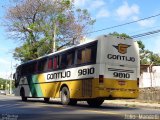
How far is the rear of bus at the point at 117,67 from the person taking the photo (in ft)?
61.8

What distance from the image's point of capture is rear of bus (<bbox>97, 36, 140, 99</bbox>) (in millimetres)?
18844

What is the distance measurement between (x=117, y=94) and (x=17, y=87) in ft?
43.4

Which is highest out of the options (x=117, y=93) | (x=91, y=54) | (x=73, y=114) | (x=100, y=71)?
(x=91, y=54)

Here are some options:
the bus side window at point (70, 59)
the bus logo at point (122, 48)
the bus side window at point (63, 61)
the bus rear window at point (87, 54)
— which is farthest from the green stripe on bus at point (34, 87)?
the bus logo at point (122, 48)

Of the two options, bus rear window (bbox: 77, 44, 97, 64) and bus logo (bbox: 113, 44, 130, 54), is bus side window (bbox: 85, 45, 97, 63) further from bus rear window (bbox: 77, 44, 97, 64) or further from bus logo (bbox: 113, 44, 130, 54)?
bus logo (bbox: 113, 44, 130, 54)

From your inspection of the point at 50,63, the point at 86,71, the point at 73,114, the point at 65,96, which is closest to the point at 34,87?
the point at 50,63

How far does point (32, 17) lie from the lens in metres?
46.1

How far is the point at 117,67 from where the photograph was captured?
Result: 1934 cm

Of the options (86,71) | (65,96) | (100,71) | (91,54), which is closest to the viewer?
(100,71)

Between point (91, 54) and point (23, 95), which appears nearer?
point (91, 54)

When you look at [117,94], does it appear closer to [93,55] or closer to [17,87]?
[93,55]

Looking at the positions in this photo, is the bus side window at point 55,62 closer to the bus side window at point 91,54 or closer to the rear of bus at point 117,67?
the bus side window at point 91,54

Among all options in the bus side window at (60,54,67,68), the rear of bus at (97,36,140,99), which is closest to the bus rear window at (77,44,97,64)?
the rear of bus at (97,36,140,99)

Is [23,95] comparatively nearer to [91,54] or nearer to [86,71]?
[86,71]
